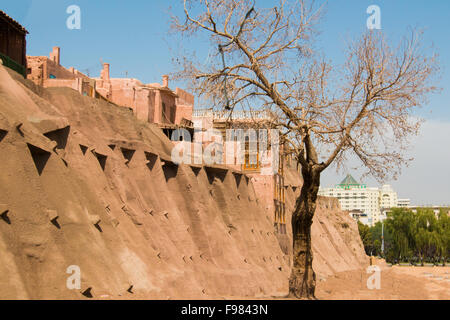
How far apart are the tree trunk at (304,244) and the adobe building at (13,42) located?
15088 millimetres

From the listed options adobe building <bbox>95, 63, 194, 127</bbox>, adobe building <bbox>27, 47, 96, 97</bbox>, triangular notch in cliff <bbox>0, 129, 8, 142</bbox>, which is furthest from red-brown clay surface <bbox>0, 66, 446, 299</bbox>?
Answer: adobe building <bbox>95, 63, 194, 127</bbox>

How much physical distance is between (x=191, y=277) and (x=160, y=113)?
23.2 metres

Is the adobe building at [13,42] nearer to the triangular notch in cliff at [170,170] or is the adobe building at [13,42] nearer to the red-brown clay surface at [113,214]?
the red-brown clay surface at [113,214]

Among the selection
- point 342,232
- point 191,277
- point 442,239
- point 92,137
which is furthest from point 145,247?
point 442,239

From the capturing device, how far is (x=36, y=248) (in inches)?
523

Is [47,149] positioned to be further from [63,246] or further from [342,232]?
[342,232]

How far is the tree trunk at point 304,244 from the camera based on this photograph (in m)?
20.5

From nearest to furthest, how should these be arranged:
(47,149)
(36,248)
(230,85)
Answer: (36,248)
(47,149)
(230,85)

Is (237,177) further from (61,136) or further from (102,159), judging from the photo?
(61,136)

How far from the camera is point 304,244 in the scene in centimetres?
2062

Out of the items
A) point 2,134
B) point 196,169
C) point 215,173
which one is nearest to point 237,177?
point 215,173

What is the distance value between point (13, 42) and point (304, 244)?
18.1m

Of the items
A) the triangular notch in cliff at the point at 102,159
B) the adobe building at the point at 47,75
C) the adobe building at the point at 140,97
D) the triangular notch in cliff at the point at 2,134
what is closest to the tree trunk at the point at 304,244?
the triangular notch in cliff at the point at 102,159

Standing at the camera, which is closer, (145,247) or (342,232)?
(145,247)
